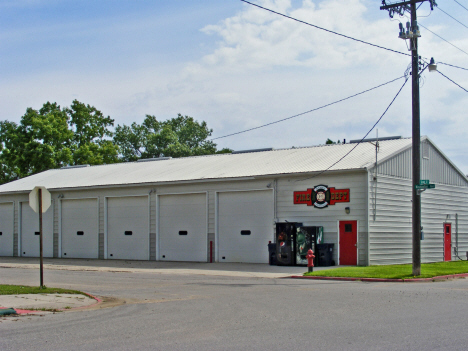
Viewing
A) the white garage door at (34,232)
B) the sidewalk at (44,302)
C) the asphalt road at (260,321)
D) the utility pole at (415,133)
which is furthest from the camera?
the white garage door at (34,232)

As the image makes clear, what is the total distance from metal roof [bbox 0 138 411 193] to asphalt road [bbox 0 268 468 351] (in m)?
10.8

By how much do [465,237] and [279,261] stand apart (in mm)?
13704

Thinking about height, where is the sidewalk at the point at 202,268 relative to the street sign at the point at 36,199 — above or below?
below

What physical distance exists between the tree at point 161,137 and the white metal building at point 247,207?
34349 millimetres

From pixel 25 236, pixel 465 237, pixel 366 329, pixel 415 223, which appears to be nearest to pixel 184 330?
pixel 366 329

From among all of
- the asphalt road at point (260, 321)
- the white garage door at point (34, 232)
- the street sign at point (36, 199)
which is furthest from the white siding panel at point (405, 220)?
the white garage door at point (34, 232)

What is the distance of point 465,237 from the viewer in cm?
3259

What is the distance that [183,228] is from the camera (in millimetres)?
29641

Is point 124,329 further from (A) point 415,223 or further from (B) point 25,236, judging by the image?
(B) point 25,236

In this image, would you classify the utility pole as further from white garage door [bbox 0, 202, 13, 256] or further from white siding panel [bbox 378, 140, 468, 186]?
white garage door [bbox 0, 202, 13, 256]

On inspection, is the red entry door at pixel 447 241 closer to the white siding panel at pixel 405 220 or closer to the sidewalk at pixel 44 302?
the white siding panel at pixel 405 220

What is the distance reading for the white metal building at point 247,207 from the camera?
976 inches

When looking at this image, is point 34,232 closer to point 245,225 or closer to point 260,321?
point 245,225

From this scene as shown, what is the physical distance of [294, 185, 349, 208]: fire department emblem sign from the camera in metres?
24.8
